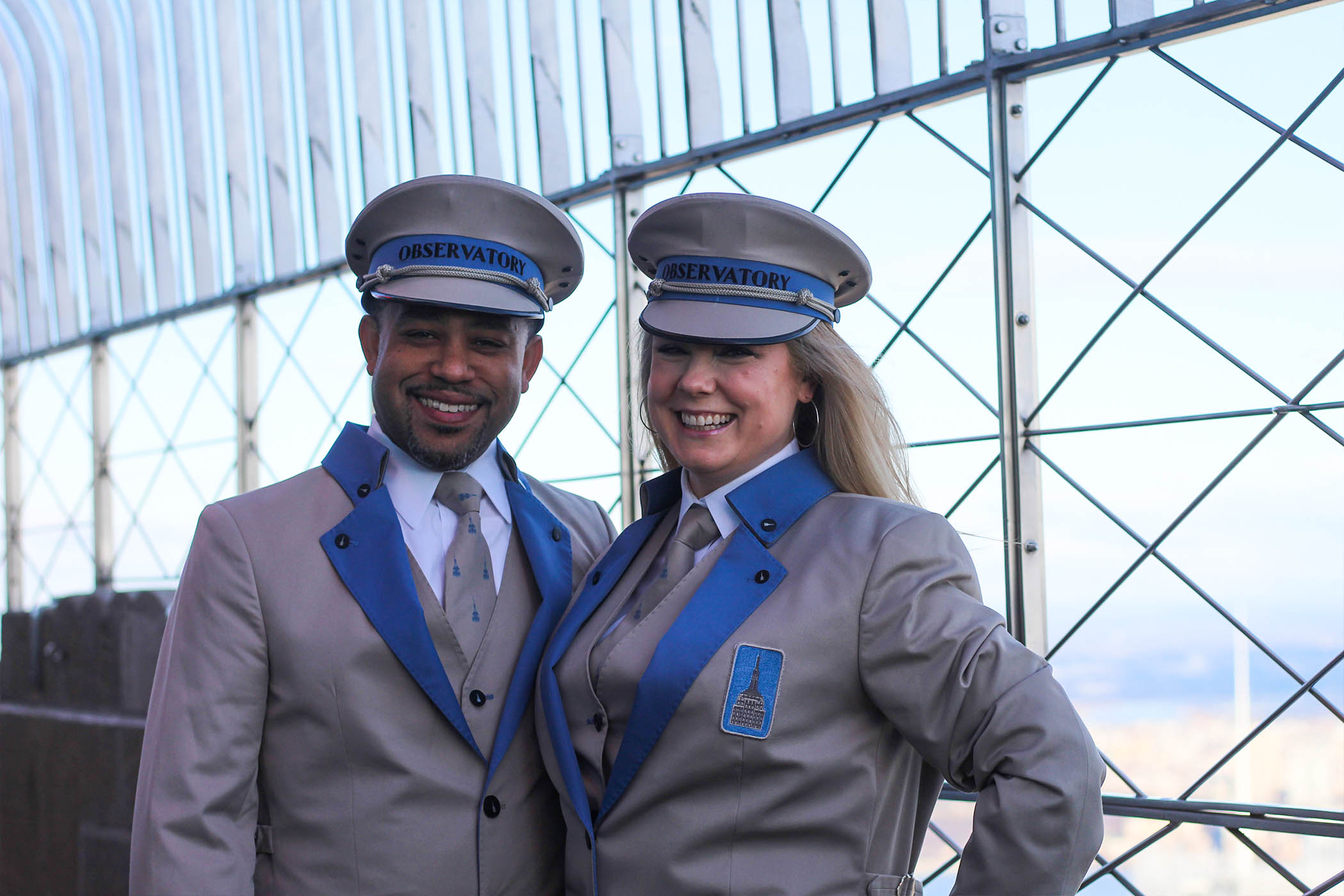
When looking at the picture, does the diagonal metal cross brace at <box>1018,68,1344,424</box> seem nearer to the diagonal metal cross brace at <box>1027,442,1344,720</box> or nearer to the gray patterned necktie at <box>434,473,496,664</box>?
the diagonal metal cross brace at <box>1027,442,1344,720</box>

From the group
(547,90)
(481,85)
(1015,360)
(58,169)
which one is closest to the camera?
(1015,360)

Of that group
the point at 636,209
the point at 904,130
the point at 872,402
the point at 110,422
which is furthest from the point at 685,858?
the point at 110,422

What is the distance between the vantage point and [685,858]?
165 cm

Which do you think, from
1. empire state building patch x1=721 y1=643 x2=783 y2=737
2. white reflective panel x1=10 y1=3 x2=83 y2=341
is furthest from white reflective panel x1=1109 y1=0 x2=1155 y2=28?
white reflective panel x1=10 y1=3 x2=83 y2=341

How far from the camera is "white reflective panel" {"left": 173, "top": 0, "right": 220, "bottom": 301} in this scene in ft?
21.3

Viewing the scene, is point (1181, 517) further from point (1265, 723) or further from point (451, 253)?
point (451, 253)

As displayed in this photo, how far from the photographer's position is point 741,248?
1841 millimetres

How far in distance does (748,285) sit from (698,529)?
0.38 meters

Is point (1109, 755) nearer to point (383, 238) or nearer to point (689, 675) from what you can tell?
point (689, 675)

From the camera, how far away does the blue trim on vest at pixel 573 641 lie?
1.78 meters

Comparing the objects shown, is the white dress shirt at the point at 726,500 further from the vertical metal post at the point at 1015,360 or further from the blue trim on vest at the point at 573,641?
the vertical metal post at the point at 1015,360

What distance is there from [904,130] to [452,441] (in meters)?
2.30

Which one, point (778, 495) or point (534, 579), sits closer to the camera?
point (778, 495)

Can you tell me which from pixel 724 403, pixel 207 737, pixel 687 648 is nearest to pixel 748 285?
pixel 724 403
